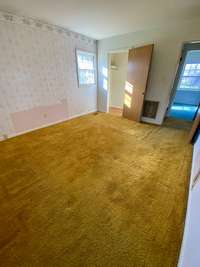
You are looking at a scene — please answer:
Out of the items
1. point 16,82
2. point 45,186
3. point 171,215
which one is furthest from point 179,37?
point 45,186

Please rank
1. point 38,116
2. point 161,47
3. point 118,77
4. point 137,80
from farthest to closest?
Answer: point 118,77 → point 137,80 → point 38,116 → point 161,47

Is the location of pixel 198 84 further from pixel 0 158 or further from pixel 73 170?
pixel 0 158

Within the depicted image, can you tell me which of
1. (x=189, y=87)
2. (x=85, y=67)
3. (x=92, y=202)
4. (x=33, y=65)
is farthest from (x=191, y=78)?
(x=92, y=202)

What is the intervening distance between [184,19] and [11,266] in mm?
4558

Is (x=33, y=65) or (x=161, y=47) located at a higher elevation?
(x=161, y=47)

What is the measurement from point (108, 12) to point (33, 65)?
1900 mm

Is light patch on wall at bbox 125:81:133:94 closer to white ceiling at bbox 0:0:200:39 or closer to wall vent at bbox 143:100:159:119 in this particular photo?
wall vent at bbox 143:100:159:119

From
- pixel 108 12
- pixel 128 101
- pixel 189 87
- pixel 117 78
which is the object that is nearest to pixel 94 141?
pixel 128 101

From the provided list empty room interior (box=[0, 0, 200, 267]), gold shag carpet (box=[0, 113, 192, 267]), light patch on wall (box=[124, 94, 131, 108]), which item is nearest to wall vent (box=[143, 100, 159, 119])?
empty room interior (box=[0, 0, 200, 267])

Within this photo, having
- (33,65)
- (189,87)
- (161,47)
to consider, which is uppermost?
(161,47)

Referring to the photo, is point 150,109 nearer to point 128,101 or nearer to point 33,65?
point 128,101

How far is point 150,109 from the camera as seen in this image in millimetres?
3736

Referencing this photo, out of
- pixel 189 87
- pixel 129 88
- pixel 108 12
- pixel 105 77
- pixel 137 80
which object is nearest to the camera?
pixel 108 12

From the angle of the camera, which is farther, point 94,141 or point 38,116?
point 38,116
